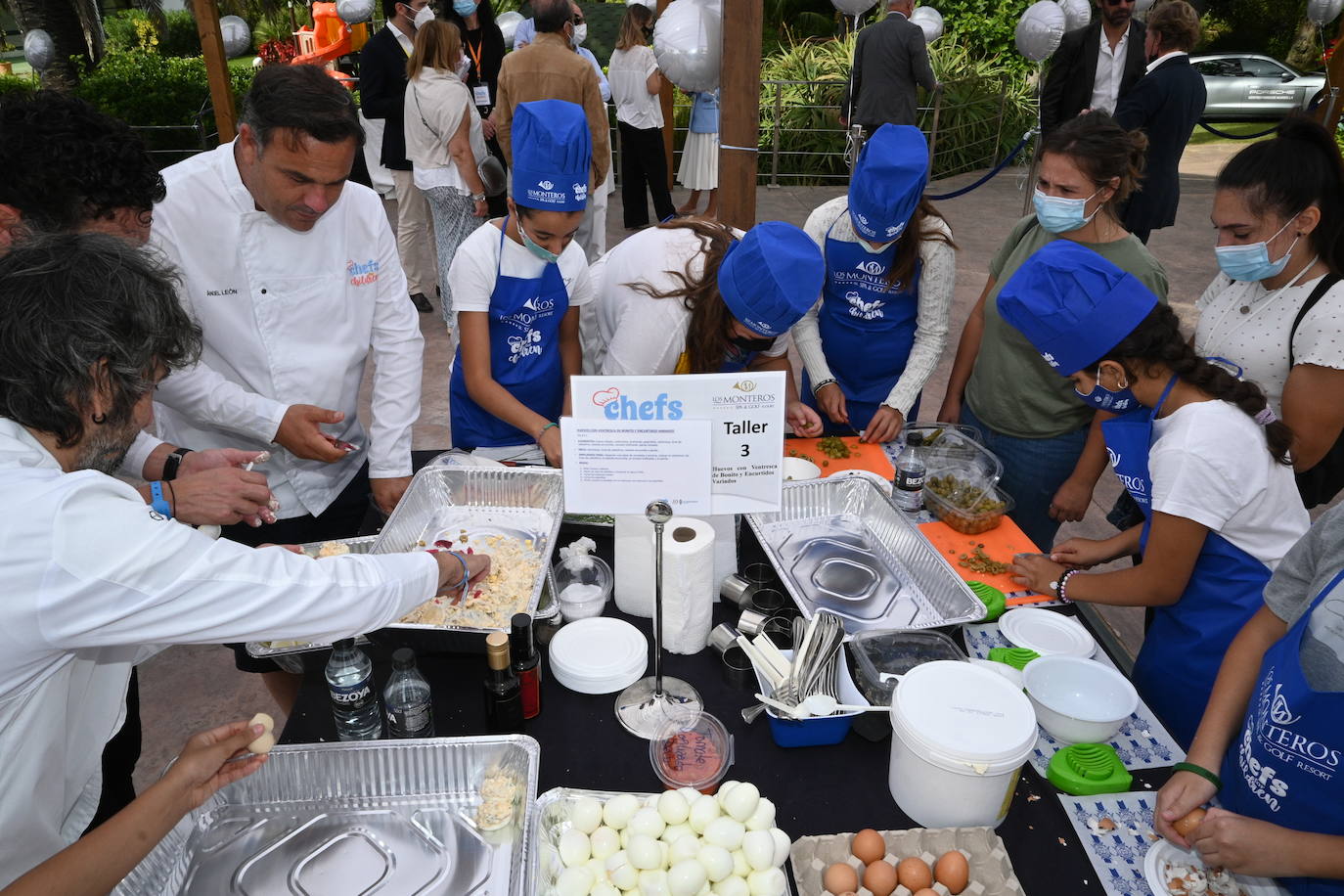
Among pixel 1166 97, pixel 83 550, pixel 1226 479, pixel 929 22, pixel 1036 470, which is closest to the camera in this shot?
pixel 83 550

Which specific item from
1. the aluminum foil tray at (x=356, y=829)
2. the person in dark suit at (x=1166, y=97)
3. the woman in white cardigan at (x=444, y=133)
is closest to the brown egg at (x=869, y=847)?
the aluminum foil tray at (x=356, y=829)

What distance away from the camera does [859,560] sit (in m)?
2.03

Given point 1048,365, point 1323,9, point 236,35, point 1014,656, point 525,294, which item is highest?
point 1323,9

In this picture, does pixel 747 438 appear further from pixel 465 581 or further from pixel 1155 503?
pixel 1155 503

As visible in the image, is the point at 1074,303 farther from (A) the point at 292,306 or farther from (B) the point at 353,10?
(B) the point at 353,10

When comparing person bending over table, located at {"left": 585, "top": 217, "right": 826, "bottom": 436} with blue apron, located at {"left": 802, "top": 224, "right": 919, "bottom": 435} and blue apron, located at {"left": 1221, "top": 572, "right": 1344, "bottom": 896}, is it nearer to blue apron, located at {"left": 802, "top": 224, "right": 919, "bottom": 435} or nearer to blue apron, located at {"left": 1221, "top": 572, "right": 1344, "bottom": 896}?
blue apron, located at {"left": 802, "top": 224, "right": 919, "bottom": 435}

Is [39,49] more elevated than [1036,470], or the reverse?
[39,49]

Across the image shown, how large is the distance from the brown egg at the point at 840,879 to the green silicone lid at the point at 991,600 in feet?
2.55

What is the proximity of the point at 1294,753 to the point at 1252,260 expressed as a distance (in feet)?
4.40

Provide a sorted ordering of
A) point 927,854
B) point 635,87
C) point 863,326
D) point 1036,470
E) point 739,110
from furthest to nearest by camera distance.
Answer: point 635,87
point 739,110
point 863,326
point 1036,470
point 927,854

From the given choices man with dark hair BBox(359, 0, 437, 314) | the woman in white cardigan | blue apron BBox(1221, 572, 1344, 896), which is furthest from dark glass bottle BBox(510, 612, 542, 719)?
man with dark hair BBox(359, 0, 437, 314)

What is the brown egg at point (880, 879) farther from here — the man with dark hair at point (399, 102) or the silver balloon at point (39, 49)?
the silver balloon at point (39, 49)

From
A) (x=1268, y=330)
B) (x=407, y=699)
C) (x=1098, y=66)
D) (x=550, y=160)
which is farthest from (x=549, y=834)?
(x=1098, y=66)

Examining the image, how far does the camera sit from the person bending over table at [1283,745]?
122cm
